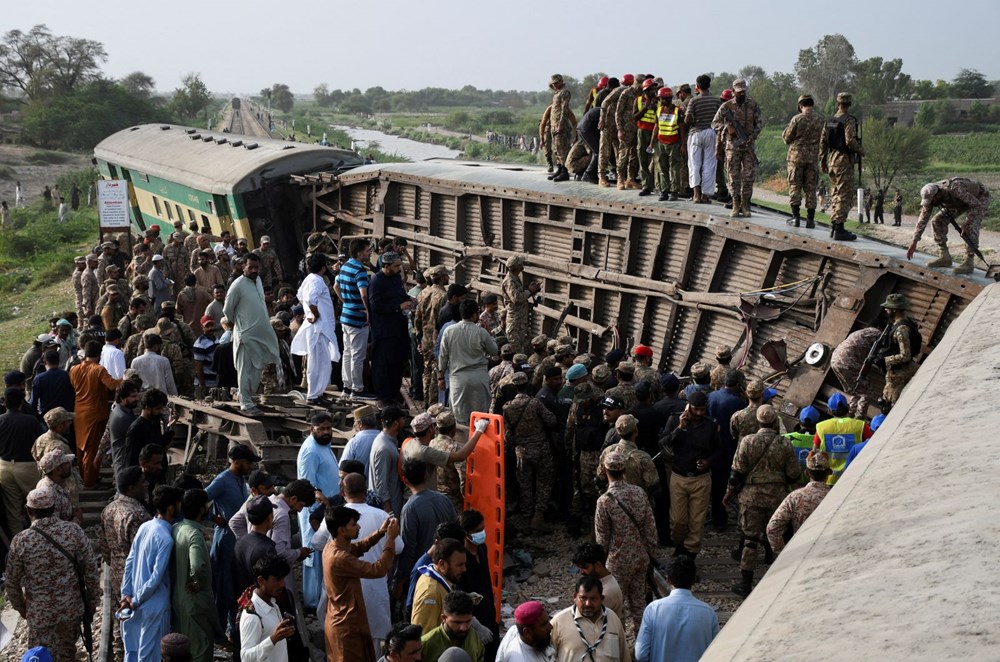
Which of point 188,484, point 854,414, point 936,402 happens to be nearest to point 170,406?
point 188,484

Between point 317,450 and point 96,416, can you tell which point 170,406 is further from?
point 317,450

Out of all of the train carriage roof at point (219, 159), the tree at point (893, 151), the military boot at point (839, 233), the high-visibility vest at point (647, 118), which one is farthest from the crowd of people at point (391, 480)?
the tree at point (893, 151)

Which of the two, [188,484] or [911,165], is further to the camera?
[911,165]

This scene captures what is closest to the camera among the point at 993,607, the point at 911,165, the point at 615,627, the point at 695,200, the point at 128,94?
the point at 993,607

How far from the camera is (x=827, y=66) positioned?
261 feet

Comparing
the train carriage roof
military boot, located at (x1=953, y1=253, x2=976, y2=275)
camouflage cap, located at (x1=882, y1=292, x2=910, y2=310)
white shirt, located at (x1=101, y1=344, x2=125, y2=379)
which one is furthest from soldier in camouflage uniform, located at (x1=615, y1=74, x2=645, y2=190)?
the train carriage roof

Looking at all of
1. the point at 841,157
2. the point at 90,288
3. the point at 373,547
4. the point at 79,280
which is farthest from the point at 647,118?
the point at 79,280

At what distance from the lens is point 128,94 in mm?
69938

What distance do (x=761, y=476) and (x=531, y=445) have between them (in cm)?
213

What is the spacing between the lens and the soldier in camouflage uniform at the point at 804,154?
11.1 m

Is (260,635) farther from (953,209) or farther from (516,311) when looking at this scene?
(953,209)

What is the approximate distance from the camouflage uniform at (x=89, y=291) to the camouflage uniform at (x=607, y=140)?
311 inches

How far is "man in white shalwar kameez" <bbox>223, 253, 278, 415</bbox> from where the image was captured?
1021 centimetres

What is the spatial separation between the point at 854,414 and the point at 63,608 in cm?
715
